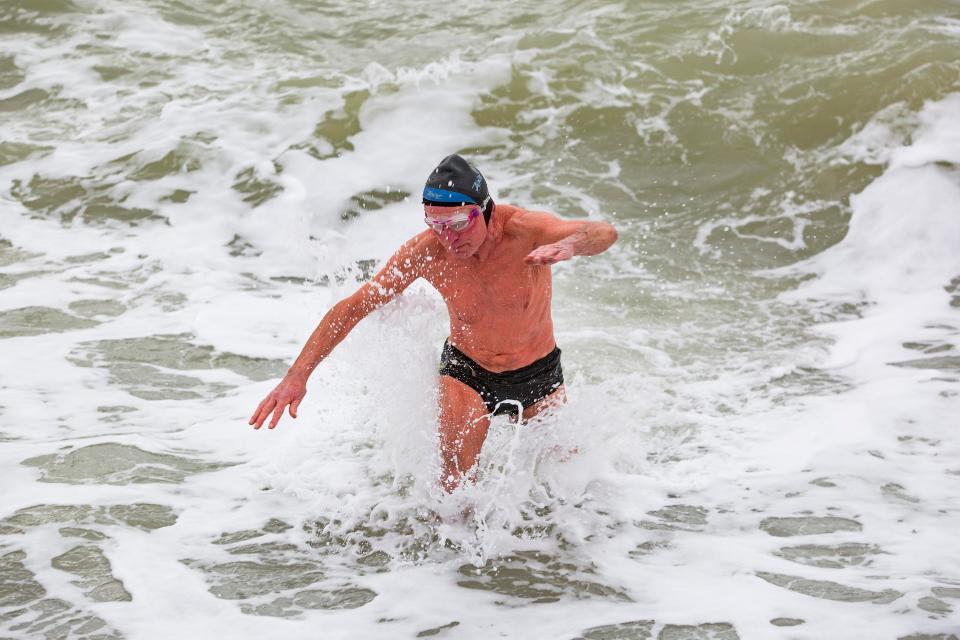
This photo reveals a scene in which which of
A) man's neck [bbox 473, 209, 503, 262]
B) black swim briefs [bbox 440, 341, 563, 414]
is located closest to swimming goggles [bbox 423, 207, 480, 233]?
man's neck [bbox 473, 209, 503, 262]

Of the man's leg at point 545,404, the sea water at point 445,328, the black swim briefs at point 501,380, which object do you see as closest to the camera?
the sea water at point 445,328

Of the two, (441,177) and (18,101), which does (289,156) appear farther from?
(441,177)

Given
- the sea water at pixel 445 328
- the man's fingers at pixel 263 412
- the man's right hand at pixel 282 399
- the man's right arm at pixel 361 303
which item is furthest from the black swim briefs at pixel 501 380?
the man's fingers at pixel 263 412

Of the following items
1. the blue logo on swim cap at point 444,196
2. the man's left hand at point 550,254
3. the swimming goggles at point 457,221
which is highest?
the blue logo on swim cap at point 444,196

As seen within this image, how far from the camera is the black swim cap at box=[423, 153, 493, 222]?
172 inches

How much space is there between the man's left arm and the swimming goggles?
0.90 ft

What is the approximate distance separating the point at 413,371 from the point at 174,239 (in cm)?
473

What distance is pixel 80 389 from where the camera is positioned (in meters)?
6.23

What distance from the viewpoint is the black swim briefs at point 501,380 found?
4.82 meters

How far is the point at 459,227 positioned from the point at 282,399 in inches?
40.5

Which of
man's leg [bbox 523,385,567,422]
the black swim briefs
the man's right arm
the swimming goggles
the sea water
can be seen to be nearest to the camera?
the sea water

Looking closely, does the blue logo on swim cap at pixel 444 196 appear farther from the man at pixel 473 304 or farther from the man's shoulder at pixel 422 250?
the man's shoulder at pixel 422 250

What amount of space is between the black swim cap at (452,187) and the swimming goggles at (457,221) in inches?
1.8

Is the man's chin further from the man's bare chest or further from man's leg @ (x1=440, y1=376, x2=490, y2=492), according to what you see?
man's leg @ (x1=440, y1=376, x2=490, y2=492)
